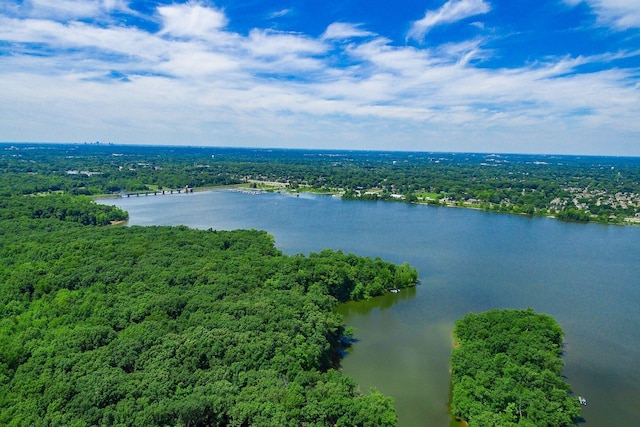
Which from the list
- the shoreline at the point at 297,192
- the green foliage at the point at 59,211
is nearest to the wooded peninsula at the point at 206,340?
the green foliage at the point at 59,211

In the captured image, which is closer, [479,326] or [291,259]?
[479,326]

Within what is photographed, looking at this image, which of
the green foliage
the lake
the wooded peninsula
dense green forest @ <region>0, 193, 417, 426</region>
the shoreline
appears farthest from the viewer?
the shoreline

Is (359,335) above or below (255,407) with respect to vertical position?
below

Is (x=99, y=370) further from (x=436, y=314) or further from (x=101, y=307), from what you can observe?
(x=436, y=314)

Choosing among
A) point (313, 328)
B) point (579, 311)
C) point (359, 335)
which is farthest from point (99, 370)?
point (579, 311)

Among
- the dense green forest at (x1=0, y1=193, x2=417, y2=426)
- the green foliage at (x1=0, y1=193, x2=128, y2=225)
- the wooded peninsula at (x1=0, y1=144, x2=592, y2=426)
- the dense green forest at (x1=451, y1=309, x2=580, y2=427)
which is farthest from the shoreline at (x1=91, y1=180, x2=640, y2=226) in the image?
the dense green forest at (x1=451, y1=309, x2=580, y2=427)

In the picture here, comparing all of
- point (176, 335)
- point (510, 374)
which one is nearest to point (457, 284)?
point (510, 374)

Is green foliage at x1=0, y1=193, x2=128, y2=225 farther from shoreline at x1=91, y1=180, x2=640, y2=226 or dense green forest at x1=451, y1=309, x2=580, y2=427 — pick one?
dense green forest at x1=451, y1=309, x2=580, y2=427

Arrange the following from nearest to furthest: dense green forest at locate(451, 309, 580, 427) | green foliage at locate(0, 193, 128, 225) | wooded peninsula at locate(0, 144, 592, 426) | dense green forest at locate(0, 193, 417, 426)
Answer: dense green forest at locate(0, 193, 417, 426)
wooded peninsula at locate(0, 144, 592, 426)
dense green forest at locate(451, 309, 580, 427)
green foliage at locate(0, 193, 128, 225)
